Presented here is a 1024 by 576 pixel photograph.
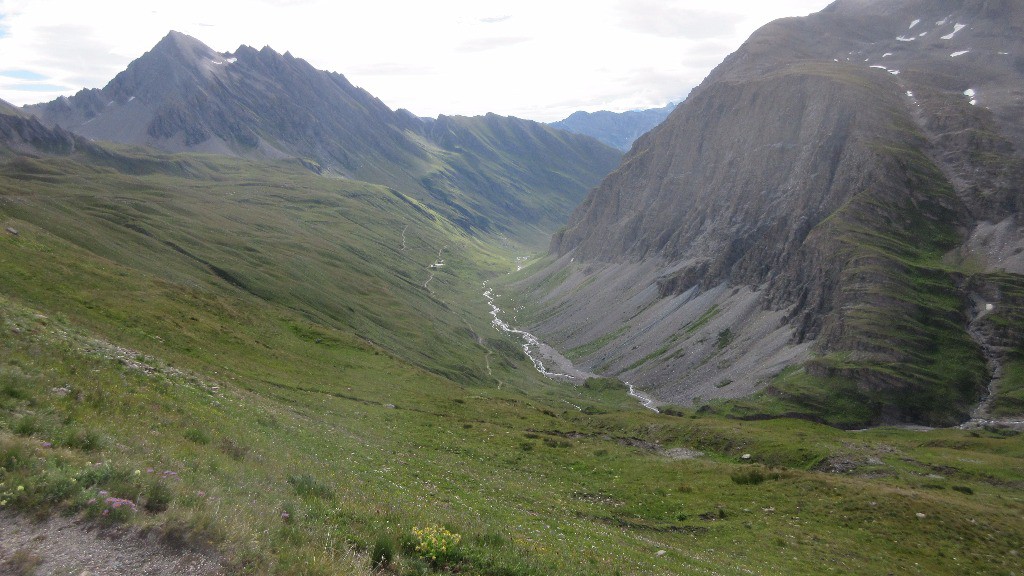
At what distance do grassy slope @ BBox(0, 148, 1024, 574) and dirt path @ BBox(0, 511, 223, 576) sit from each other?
312mm

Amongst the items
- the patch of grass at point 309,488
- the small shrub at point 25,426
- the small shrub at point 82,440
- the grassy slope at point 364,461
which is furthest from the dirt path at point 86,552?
the patch of grass at point 309,488

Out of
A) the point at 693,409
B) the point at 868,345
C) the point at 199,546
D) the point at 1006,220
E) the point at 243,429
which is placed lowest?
the point at 693,409

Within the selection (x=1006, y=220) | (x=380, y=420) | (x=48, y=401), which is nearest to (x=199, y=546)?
(x=48, y=401)

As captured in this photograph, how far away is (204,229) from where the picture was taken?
144 meters

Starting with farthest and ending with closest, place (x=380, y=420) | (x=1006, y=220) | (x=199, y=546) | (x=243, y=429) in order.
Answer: (x=1006, y=220) → (x=380, y=420) → (x=243, y=429) → (x=199, y=546)

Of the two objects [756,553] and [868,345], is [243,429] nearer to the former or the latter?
[756,553]

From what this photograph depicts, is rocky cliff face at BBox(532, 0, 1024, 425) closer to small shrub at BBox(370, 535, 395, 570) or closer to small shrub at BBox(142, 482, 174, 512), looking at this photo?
small shrub at BBox(370, 535, 395, 570)

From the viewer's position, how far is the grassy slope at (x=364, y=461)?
13.6 meters

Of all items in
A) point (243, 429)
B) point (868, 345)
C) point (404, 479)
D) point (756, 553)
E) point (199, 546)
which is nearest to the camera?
point (199, 546)

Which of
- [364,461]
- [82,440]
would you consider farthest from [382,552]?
[364,461]

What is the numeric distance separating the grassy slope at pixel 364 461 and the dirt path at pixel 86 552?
→ 0.31 m

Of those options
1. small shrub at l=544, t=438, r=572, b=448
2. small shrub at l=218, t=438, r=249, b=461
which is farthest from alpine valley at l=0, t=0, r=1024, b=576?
small shrub at l=544, t=438, r=572, b=448

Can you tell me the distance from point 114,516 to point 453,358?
421 feet

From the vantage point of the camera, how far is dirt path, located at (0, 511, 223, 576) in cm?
1002
